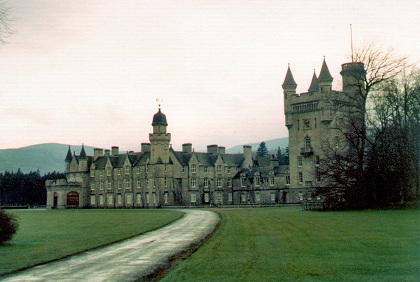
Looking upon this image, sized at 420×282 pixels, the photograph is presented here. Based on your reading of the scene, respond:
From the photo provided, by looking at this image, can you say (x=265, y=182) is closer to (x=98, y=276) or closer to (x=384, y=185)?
(x=384, y=185)

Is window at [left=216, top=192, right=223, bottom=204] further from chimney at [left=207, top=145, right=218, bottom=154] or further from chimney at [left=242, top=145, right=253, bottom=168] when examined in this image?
chimney at [left=207, top=145, right=218, bottom=154]

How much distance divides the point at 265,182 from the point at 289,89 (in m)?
17.9

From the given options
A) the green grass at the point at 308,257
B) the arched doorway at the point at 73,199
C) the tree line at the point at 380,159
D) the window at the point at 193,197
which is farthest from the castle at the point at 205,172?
the green grass at the point at 308,257

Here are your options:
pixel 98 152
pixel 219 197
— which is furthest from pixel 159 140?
pixel 98 152

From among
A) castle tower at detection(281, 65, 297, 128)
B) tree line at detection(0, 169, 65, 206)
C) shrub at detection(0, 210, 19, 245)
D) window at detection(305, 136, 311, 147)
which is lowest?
shrub at detection(0, 210, 19, 245)

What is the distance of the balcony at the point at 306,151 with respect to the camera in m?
86.8

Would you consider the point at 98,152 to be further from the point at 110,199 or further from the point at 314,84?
the point at 314,84

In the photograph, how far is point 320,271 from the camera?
624 inches

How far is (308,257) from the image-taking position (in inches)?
741

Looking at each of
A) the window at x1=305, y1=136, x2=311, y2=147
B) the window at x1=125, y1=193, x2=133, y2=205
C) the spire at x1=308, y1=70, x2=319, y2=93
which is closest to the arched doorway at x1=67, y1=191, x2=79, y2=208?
the window at x1=125, y1=193, x2=133, y2=205

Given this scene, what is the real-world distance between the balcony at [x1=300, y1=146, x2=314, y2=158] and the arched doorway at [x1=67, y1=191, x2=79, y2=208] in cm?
5327

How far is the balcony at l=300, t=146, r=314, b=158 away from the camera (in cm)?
8675

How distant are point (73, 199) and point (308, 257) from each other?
104 metres

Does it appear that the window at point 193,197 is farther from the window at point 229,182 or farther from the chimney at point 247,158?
→ the chimney at point 247,158
